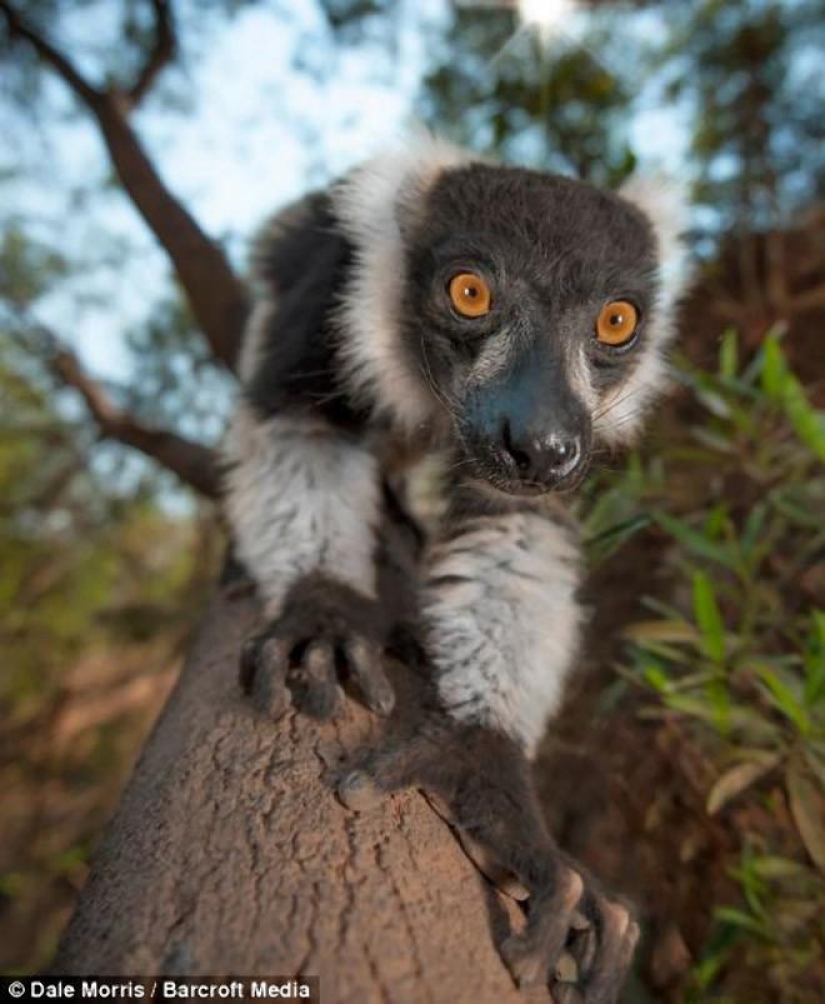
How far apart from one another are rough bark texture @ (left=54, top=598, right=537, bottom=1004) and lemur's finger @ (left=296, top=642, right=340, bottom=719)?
5cm

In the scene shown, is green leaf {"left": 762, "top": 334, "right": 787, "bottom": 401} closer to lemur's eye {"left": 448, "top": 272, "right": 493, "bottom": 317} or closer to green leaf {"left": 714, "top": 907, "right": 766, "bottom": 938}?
lemur's eye {"left": 448, "top": 272, "right": 493, "bottom": 317}

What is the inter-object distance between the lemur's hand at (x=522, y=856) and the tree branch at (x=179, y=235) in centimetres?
294

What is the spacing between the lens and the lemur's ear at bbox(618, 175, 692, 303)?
2.70 metres

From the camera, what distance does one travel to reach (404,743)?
5.61ft

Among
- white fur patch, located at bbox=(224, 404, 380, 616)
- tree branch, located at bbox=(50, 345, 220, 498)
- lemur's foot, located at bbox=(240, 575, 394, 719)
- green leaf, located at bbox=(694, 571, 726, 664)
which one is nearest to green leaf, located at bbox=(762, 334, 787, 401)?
green leaf, located at bbox=(694, 571, 726, 664)

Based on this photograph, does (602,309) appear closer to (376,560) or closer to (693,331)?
(376,560)

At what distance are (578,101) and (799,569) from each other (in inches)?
109

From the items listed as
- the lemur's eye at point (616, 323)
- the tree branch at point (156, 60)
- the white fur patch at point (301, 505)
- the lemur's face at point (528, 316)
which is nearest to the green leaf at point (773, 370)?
the lemur's face at point (528, 316)

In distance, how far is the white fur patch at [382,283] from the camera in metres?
2.50

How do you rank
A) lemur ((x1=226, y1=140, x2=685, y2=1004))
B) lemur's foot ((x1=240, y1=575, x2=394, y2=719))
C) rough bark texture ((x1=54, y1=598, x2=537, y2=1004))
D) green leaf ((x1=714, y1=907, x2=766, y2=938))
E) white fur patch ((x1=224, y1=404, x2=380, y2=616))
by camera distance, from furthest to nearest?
white fur patch ((x1=224, y1=404, x2=380, y2=616)) → green leaf ((x1=714, y1=907, x2=766, y2=938)) → lemur's foot ((x1=240, y1=575, x2=394, y2=719)) → lemur ((x1=226, y1=140, x2=685, y2=1004)) → rough bark texture ((x1=54, y1=598, x2=537, y2=1004))

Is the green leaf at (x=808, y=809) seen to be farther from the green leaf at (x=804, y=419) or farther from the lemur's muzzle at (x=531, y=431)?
the lemur's muzzle at (x=531, y=431)

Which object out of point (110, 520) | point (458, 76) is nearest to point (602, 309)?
point (458, 76)

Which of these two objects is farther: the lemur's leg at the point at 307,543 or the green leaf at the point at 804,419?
the green leaf at the point at 804,419

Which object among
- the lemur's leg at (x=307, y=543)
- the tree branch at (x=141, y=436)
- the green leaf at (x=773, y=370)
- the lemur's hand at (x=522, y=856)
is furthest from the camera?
the tree branch at (x=141, y=436)
